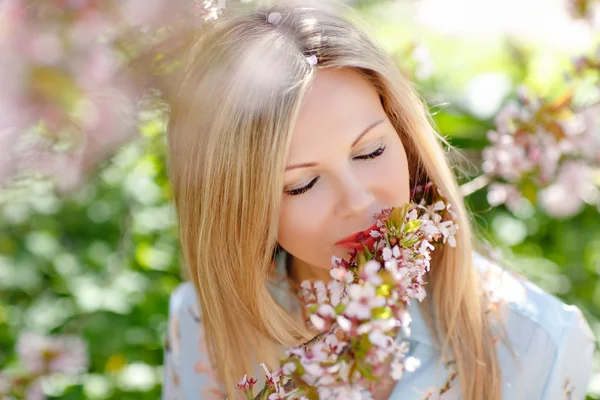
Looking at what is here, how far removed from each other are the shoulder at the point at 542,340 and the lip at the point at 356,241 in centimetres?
45

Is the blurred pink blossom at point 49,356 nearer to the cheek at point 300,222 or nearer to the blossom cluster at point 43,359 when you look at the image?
the blossom cluster at point 43,359

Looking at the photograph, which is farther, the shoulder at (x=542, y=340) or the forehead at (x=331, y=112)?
the shoulder at (x=542, y=340)

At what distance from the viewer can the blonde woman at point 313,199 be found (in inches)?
50.6

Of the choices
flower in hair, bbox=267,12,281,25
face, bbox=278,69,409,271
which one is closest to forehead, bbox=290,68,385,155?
face, bbox=278,69,409,271

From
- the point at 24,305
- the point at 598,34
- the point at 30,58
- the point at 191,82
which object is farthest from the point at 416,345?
the point at 598,34

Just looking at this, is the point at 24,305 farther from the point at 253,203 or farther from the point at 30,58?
the point at 30,58

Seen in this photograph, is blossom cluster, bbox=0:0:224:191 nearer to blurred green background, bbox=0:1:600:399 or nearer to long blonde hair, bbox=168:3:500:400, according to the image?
long blonde hair, bbox=168:3:500:400

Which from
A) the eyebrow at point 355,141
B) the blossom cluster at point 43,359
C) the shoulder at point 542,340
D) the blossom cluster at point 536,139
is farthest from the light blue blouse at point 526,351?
the blossom cluster at point 43,359

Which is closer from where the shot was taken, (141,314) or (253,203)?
(253,203)

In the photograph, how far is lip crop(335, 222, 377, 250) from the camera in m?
1.26

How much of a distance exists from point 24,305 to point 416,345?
5.24 ft

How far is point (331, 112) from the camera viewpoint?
1275 mm

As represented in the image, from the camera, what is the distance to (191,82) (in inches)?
54.0

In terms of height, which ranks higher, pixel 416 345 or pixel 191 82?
pixel 191 82
